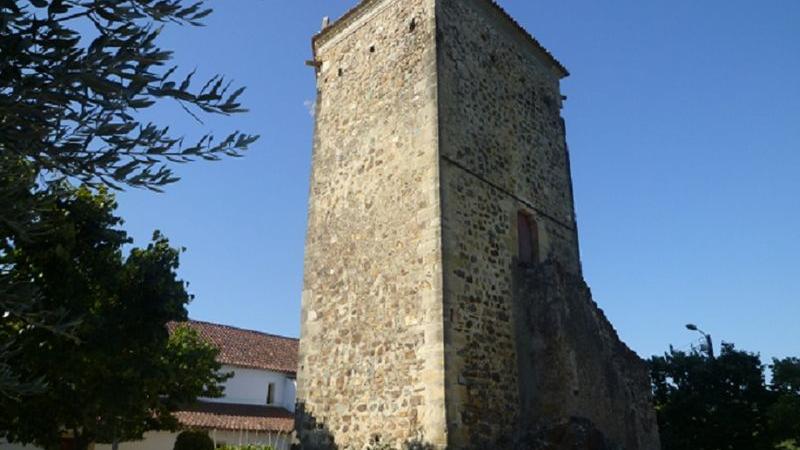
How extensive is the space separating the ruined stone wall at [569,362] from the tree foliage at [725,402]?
7885 mm

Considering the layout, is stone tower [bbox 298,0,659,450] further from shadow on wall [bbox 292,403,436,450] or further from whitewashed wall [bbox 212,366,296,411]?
whitewashed wall [bbox 212,366,296,411]

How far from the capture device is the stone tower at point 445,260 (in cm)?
1021

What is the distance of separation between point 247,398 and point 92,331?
1687 cm

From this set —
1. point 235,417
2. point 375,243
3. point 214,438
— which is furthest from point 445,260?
point 235,417

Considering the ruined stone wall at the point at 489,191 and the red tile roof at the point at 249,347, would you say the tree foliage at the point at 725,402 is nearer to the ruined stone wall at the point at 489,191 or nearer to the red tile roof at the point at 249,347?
the ruined stone wall at the point at 489,191

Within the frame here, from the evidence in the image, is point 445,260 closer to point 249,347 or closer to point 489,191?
point 489,191

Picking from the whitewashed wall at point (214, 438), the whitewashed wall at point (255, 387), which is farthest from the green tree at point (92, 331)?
the whitewashed wall at point (255, 387)

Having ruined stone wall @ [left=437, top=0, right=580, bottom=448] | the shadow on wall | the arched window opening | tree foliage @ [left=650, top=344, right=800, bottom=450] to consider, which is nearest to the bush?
the shadow on wall

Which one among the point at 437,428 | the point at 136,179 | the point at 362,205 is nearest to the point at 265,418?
the point at 362,205

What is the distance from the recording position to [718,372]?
66.8ft

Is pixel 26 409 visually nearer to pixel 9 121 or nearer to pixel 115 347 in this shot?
pixel 115 347

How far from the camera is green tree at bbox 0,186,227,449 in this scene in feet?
38.5

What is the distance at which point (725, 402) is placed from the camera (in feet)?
65.2

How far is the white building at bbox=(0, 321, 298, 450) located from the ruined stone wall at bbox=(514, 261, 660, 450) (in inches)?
567
